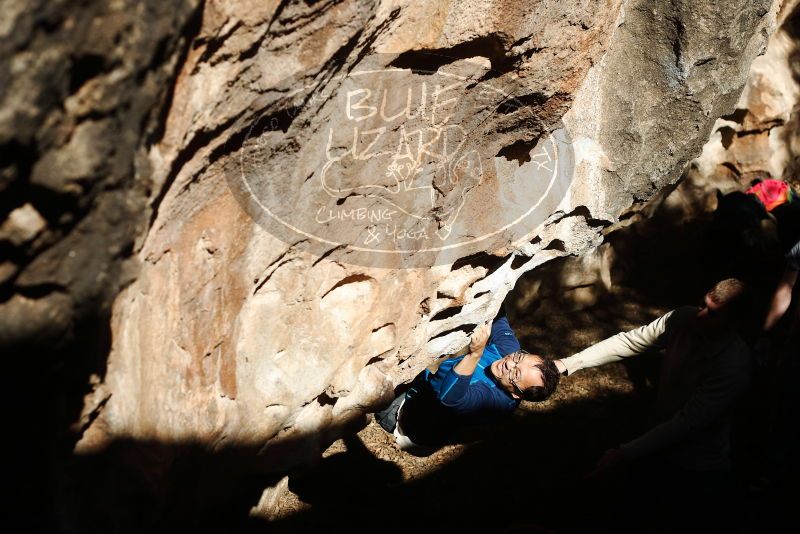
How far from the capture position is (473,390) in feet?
8.84

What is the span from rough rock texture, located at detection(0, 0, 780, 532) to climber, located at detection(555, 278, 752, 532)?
60 centimetres

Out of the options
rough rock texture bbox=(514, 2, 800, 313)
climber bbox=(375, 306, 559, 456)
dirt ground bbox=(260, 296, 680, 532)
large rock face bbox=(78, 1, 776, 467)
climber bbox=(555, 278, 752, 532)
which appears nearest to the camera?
large rock face bbox=(78, 1, 776, 467)

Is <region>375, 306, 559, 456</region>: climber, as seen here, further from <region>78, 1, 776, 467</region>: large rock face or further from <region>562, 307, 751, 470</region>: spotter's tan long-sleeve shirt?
<region>562, 307, 751, 470</region>: spotter's tan long-sleeve shirt

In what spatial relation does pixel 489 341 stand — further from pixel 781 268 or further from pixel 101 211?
pixel 781 268

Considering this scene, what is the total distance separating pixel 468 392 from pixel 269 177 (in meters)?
1.36

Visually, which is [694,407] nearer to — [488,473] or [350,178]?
[488,473]

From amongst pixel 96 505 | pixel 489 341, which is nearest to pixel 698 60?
pixel 489 341

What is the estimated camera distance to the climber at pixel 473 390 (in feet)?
8.63

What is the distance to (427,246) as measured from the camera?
238 centimetres

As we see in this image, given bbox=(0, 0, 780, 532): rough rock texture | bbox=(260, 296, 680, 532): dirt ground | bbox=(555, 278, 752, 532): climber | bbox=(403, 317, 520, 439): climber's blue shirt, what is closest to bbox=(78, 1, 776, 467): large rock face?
bbox=(0, 0, 780, 532): rough rock texture

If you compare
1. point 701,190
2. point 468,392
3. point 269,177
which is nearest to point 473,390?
point 468,392

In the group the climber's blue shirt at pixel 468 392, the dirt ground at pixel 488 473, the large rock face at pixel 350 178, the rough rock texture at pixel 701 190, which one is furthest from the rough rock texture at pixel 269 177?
the rough rock texture at pixel 701 190

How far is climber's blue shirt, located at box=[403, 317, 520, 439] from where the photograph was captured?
2645mm

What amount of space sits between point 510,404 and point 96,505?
168 cm
